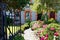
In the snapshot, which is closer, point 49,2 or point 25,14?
point 49,2

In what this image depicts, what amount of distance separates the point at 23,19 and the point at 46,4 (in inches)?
271

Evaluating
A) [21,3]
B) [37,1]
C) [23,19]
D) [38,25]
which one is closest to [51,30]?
[21,3]

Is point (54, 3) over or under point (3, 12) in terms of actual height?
under

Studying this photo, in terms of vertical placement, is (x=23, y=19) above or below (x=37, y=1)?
below

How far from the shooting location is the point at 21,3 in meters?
10.6

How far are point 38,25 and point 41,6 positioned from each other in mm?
5892

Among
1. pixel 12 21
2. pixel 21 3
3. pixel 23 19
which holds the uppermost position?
pixel 21 3

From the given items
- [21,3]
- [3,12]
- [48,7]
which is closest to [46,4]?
[48,7]

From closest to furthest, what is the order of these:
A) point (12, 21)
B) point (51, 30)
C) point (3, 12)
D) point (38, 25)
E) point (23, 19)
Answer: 1. point (3, 12)
2. point (12, 21)
3. point (51, 30)
4. point (38, 25)
5. point (23, 19)

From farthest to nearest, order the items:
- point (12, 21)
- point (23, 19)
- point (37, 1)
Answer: point (23, 19), point (37, 1), point (12, 21)

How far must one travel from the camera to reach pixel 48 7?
2772cm

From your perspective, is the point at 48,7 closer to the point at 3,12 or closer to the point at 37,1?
the point at 37,1

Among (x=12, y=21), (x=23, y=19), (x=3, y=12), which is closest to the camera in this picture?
(x=3, y=12)

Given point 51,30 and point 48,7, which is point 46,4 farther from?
point 51,30
